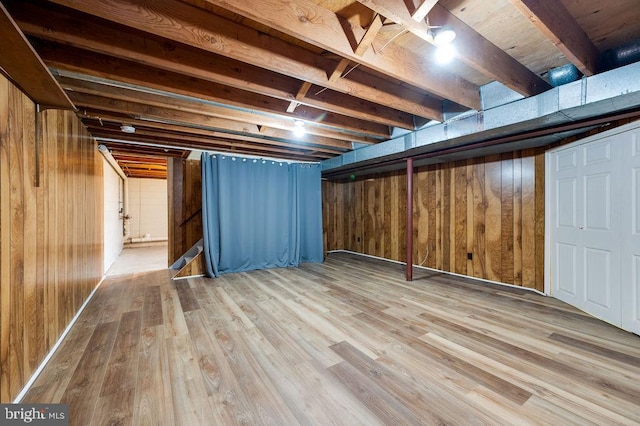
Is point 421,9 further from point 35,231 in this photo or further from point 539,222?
point 539,222

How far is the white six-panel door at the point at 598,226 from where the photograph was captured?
2264 millimetres

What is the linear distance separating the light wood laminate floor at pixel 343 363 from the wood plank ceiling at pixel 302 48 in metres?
2.16

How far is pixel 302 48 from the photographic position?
1923 mm

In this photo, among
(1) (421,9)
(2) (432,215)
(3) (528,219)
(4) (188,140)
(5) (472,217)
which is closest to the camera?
(1) (421,9)

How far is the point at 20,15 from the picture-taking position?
1421mm

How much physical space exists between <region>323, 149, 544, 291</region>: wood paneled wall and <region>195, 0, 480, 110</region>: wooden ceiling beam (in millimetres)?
1988

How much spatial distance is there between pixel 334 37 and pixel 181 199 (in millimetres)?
4465

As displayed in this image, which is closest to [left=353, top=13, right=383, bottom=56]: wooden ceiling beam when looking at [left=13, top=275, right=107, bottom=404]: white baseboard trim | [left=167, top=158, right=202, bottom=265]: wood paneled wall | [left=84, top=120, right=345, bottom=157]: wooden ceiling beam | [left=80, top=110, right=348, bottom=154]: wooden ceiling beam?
[left=80, top=110, right=348, bottom=154]: wooden ceiling beam

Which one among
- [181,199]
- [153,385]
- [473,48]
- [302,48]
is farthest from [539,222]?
[181,199]

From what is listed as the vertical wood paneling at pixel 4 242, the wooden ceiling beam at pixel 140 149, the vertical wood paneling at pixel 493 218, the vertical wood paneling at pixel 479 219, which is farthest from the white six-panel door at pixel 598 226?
the wooden ceiling beam at pixel 140 149

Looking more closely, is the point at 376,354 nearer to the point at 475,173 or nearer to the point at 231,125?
the point at 231,125

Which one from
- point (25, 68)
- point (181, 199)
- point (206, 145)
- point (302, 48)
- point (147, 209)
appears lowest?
point (147, 209)

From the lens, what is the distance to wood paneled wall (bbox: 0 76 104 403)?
143 centimetres

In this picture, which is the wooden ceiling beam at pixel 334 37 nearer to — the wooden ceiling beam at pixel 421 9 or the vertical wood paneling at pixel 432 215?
the wooden ceiling beam at pixel 421 9
